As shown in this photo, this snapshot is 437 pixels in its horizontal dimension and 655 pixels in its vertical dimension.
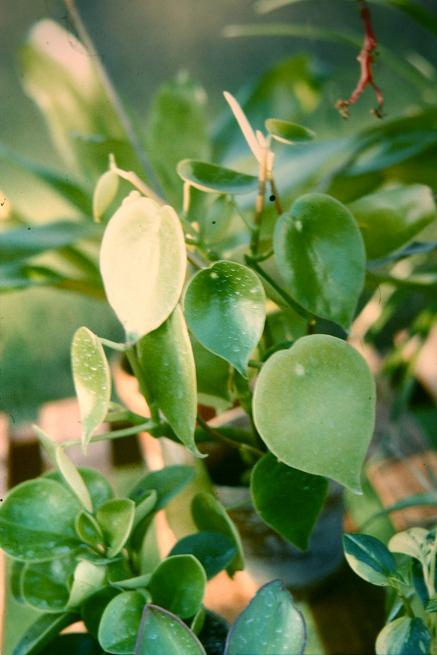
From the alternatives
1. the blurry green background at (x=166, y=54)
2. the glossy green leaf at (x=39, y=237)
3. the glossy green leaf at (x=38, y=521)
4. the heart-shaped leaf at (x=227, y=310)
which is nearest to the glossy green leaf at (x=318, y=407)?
the heart-shaped leaf at (x=227, y=310)

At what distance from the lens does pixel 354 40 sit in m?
0.76

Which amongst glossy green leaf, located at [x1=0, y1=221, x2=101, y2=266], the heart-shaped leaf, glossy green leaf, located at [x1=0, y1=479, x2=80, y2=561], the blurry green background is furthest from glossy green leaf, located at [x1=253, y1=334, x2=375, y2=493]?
the blurry green background

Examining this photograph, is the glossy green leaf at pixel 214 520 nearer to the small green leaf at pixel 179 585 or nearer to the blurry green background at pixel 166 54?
the small green leaf at pixel 179 585

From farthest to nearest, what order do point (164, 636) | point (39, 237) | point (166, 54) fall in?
point (166, 54)
point (39, 237)
point (164, 636)

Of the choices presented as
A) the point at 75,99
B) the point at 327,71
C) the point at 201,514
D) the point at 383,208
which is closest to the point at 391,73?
the point at 327,71

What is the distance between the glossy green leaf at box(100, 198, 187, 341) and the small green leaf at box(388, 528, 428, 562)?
151mm

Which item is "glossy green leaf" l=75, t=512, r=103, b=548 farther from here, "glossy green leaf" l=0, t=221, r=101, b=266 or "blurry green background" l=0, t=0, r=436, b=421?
"blurry green background" l=0, t=0, r=436, b=421

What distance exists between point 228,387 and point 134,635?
0.52 ft

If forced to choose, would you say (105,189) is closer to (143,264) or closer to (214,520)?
(143,264)

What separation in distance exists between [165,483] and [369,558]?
129 mm

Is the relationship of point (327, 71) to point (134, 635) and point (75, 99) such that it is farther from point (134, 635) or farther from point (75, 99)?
point (134, 635)

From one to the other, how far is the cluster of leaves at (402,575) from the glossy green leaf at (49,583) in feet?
0.50

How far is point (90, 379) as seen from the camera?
37 cm

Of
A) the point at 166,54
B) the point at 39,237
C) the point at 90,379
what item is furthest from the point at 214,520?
the point at 166,54
